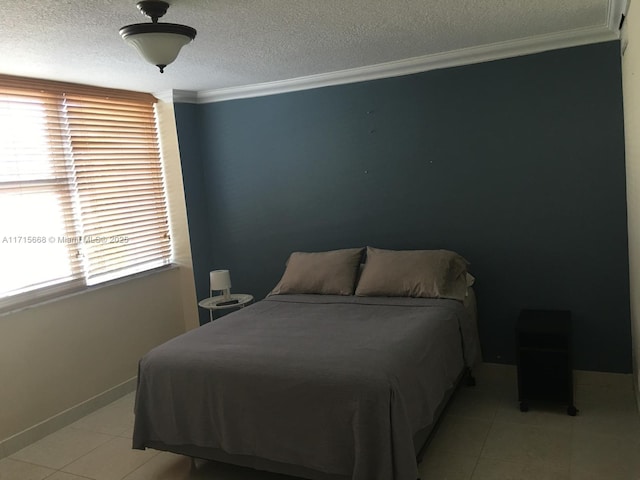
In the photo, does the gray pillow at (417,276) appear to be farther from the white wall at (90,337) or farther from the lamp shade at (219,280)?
the white wall at (90,337)

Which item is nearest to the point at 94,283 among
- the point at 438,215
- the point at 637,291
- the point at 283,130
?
the point at 283,130

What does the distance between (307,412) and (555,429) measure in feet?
4.90

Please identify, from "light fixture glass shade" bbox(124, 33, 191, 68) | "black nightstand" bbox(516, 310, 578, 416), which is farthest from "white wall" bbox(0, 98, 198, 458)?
"black nightstand" bbox(516, 310, 578, 416)

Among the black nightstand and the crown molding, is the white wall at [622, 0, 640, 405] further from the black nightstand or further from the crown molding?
the black nightstand

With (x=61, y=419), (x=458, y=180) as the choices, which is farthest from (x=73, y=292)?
(x=458, y=180)

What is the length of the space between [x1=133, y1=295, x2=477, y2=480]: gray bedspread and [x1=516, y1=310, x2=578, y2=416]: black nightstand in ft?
1.34

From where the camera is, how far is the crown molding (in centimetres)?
331

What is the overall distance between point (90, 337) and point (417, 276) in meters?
2.26

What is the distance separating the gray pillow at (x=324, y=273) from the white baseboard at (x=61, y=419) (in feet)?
4.38

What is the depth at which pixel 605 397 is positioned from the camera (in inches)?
134

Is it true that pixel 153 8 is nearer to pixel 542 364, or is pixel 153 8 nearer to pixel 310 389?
pixel 310 389

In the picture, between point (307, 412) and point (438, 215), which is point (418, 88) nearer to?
point (438, 215)

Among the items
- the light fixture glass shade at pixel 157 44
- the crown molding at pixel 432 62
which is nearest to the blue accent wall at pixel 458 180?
the crown molding at pixel 432 62

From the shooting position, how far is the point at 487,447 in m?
2.92
